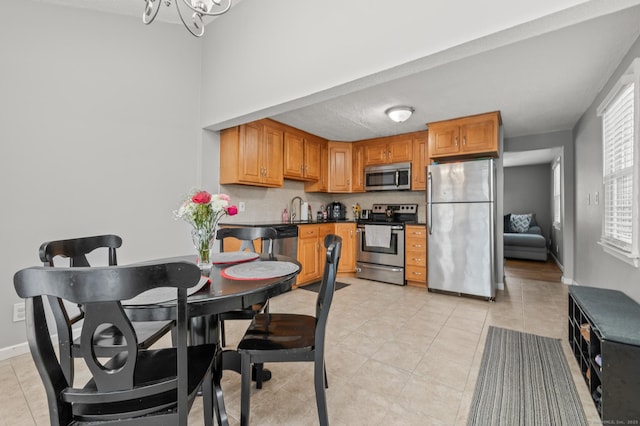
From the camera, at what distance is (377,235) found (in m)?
4.31

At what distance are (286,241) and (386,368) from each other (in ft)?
6.65

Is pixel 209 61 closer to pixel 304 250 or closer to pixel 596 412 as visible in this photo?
pixel 304 250

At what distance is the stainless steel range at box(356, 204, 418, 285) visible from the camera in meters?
4.16

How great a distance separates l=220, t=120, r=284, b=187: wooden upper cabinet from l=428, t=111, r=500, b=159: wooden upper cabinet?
7.03 feet

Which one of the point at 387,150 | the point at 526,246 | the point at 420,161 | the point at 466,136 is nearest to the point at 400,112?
the point at 466,136

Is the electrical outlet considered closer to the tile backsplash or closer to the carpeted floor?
the tile backsplash

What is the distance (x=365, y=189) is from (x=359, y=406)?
12.1ft

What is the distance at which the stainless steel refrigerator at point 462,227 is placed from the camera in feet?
11.2

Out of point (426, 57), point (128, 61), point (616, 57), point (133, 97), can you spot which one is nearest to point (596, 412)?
point (426, 57)

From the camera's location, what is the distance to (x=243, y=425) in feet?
4.29

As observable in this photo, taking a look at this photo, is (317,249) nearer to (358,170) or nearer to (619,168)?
(358,170)

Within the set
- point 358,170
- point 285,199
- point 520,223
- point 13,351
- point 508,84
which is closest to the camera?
point 13,351

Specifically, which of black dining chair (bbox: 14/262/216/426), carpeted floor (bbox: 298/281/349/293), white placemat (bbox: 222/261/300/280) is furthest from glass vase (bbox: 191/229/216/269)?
carpeted floor (bbox: 298/281/349/293)

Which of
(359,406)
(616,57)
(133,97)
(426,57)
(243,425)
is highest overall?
(616,57)
